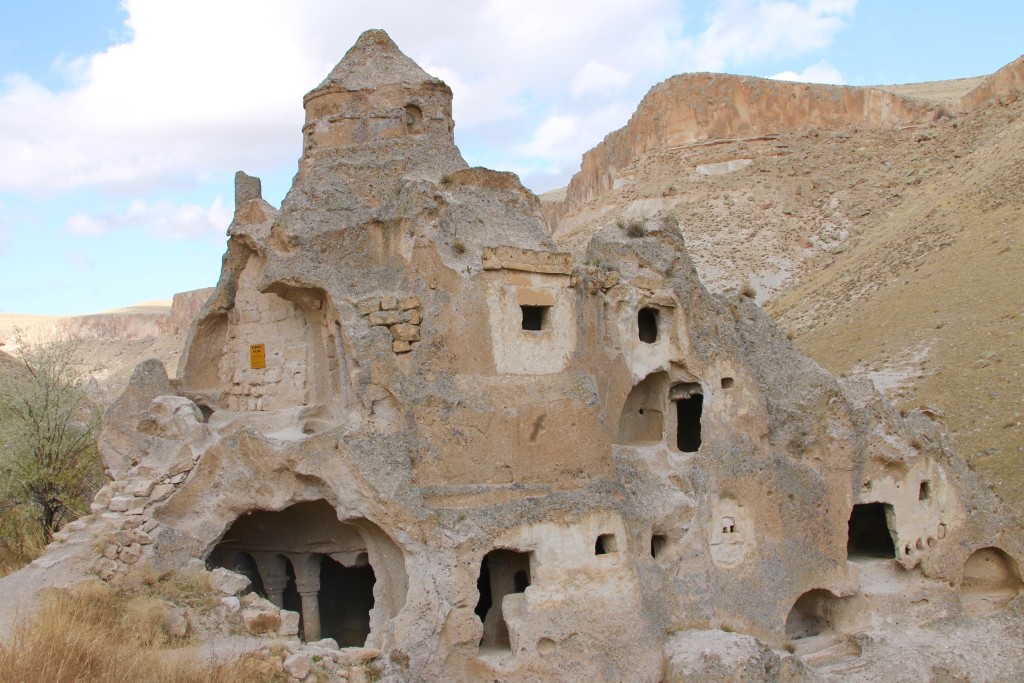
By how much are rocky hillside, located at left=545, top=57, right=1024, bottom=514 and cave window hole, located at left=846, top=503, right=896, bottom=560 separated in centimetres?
191

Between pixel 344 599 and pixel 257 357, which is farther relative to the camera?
pixel 344 599

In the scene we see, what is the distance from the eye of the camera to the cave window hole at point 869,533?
666 inches

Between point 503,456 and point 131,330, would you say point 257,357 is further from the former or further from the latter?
point 131,330

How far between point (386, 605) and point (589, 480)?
291 centimetres

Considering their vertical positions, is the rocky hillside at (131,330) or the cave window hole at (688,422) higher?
the rocky hillside at (131,330)

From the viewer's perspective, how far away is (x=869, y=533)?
17328 millimetres

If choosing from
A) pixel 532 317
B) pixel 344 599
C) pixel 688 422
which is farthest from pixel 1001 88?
pixel 344 599

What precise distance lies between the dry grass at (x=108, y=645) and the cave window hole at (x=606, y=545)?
430 centimetres

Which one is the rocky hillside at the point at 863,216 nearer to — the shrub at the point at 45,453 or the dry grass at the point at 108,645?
the dry grass at the point at 108,645

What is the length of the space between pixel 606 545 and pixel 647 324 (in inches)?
157

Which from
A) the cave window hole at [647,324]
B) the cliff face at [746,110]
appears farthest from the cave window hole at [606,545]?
the cliff face at [746,110]

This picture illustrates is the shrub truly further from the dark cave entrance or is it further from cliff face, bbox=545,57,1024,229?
cliff face, bbox=545,57,1024,229

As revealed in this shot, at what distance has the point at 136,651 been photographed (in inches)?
404

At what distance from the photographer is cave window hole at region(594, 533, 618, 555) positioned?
1283cm
